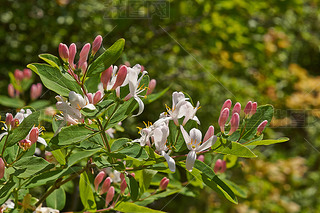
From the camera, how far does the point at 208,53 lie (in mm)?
2596

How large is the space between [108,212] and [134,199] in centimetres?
13

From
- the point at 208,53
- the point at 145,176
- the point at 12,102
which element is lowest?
the point at 208,53

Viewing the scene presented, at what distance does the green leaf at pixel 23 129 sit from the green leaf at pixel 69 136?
0.18 feet

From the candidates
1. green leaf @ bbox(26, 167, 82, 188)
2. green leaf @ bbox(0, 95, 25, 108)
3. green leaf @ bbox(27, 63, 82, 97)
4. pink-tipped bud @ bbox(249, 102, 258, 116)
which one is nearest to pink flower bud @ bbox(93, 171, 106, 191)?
green leaf @ bbox(26, 167, 82, 188)

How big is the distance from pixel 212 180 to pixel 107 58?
271mm

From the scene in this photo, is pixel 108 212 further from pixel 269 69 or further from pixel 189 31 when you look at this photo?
pixel 269 69

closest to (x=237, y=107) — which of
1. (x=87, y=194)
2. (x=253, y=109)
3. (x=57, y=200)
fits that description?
(x=253, y=109)

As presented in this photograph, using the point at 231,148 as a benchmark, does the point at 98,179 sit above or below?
below

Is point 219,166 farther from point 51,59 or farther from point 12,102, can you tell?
point 12,102

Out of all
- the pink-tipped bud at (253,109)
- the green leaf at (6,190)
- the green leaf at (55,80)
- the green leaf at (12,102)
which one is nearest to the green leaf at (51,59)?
the green leaf at (55,80)

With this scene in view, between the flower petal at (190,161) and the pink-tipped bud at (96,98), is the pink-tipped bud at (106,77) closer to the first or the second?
the pink-tipped bud at (96,98)

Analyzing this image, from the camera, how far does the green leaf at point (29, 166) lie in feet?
2.16

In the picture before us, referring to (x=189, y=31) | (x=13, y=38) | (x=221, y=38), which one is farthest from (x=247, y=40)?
(x=13, y=38)

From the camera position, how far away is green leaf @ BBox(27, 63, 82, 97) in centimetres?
62
